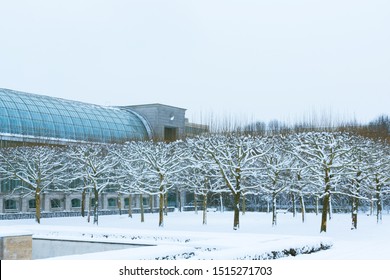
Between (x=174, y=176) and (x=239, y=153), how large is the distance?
1533 cm

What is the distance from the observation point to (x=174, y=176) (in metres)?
56.9

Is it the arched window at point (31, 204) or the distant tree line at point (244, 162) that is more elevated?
the distant tree line at point (244, 162)

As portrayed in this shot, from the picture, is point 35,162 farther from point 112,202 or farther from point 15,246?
point 112,202

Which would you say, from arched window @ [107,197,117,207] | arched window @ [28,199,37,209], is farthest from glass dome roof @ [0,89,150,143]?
arched window @ [107,197,117,207]

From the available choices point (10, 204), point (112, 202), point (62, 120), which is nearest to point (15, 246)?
point (10, 204)

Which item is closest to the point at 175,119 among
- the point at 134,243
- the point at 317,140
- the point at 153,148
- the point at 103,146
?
the point at 103,146

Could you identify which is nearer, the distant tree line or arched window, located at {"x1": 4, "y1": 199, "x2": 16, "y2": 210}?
the distant tree line

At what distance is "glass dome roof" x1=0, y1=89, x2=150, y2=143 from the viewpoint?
71375mm

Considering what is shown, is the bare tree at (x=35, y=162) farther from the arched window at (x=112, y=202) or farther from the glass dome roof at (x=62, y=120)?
the arched window at (x=112, y=202)

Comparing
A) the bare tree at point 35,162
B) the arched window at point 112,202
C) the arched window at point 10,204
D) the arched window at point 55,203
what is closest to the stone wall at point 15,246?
the bare tree at point 35,162

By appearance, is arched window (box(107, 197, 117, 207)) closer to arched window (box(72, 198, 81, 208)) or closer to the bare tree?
arched window (box(72, 198, 81, 208))

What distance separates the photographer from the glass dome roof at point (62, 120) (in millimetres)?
71375

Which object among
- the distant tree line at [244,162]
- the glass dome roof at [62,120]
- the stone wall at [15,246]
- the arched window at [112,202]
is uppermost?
the glass dome roof at [62,120]

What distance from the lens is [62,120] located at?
79.2 meters
